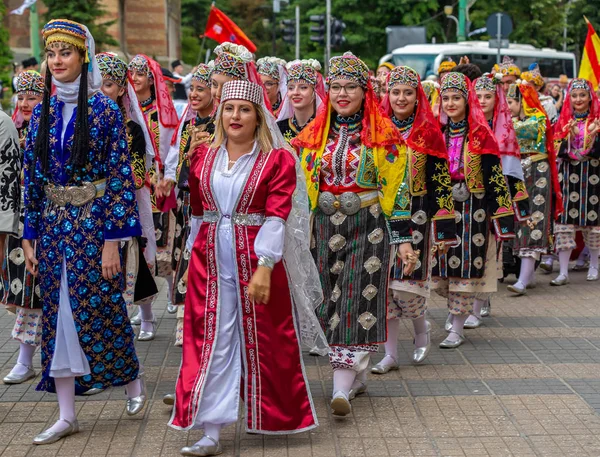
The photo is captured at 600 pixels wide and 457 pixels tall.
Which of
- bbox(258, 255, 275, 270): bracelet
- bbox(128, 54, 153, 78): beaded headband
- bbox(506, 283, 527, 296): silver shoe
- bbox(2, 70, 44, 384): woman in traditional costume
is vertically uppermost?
bbox(128, 54, 153, 78): beaded headband

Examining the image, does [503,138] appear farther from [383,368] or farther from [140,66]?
[140,66]

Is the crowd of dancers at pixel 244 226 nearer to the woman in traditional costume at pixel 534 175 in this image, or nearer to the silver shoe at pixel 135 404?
the silver shoe at pixel 135 404

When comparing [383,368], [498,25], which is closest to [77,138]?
[383,368]

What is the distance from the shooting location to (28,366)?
7.34m

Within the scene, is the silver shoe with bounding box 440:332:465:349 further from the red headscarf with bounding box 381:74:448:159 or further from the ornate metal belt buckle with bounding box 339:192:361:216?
the ornate metal belt buckle with bounding box 339:192:361:216

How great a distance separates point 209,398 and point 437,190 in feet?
8.76

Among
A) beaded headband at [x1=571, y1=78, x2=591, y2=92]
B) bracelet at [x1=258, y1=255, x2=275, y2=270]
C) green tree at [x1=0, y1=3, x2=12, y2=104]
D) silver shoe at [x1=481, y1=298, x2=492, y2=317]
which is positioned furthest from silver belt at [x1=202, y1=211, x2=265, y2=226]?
green tree at [x1=0, y1=3, x2=12, y2=104]

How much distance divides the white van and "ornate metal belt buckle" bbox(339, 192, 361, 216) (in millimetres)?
22126

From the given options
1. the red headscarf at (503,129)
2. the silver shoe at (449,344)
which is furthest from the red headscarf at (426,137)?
the silver shoe at (449,344)

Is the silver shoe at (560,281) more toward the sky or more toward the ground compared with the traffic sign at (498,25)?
A: more toward the ground

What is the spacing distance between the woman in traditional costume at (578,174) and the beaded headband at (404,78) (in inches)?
180

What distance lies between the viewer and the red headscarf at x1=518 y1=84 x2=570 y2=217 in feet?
35.2

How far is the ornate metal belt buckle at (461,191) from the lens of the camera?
27.6 ft

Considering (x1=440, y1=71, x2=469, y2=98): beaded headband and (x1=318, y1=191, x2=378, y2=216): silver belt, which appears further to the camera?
(x1=440, y1=71, x2=469, y2=98): beaded headband
